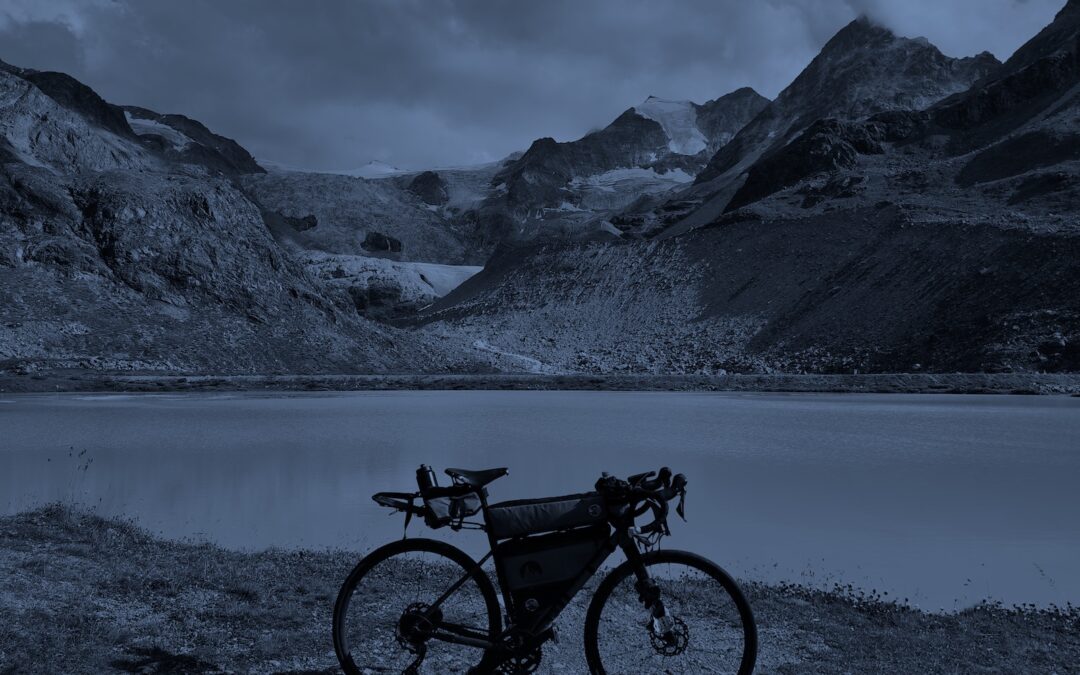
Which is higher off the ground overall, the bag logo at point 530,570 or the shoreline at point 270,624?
the bag logo at point 530,570

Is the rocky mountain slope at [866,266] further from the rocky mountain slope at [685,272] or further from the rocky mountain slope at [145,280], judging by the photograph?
the rocky mountain slope at [145,280]

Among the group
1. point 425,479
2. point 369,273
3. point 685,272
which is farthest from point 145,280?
point 369,273

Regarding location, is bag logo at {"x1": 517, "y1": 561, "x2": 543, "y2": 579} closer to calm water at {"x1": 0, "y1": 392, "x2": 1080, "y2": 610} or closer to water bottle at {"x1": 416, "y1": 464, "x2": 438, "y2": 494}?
water bottle at {"x1": 416, "y1": 464, "x2": 438, "y2": 494}

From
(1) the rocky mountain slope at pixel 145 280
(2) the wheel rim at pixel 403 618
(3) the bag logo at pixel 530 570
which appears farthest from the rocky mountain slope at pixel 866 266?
(3) the bag logo at pixel 530 570

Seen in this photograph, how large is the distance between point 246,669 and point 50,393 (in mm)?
57519

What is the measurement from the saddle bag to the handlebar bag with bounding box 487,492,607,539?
99 millimetres

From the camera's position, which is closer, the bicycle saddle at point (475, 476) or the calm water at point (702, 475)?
the bicycle saddle at point (475, 476)

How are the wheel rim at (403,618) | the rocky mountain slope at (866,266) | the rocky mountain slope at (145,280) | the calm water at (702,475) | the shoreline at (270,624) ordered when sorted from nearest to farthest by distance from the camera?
1. the wheel rim at (403,618)
2. the shoreline at (270,624)
3. the calm water at (702,475)
4. the rocky mountain slope at (866,266)
5. the rocky mountain slope at (145,280)

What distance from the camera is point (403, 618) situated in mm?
6453

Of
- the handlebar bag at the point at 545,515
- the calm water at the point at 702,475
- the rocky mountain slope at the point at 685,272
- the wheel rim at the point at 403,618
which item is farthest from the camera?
the rocky mountain slope at the point at 685,272

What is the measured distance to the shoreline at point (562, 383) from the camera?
179 ft

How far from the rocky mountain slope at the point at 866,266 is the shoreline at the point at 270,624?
200 ft

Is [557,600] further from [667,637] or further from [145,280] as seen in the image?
[145,280]

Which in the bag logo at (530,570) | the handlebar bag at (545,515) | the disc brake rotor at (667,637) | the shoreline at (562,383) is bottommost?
the shoreline at (562,383)
